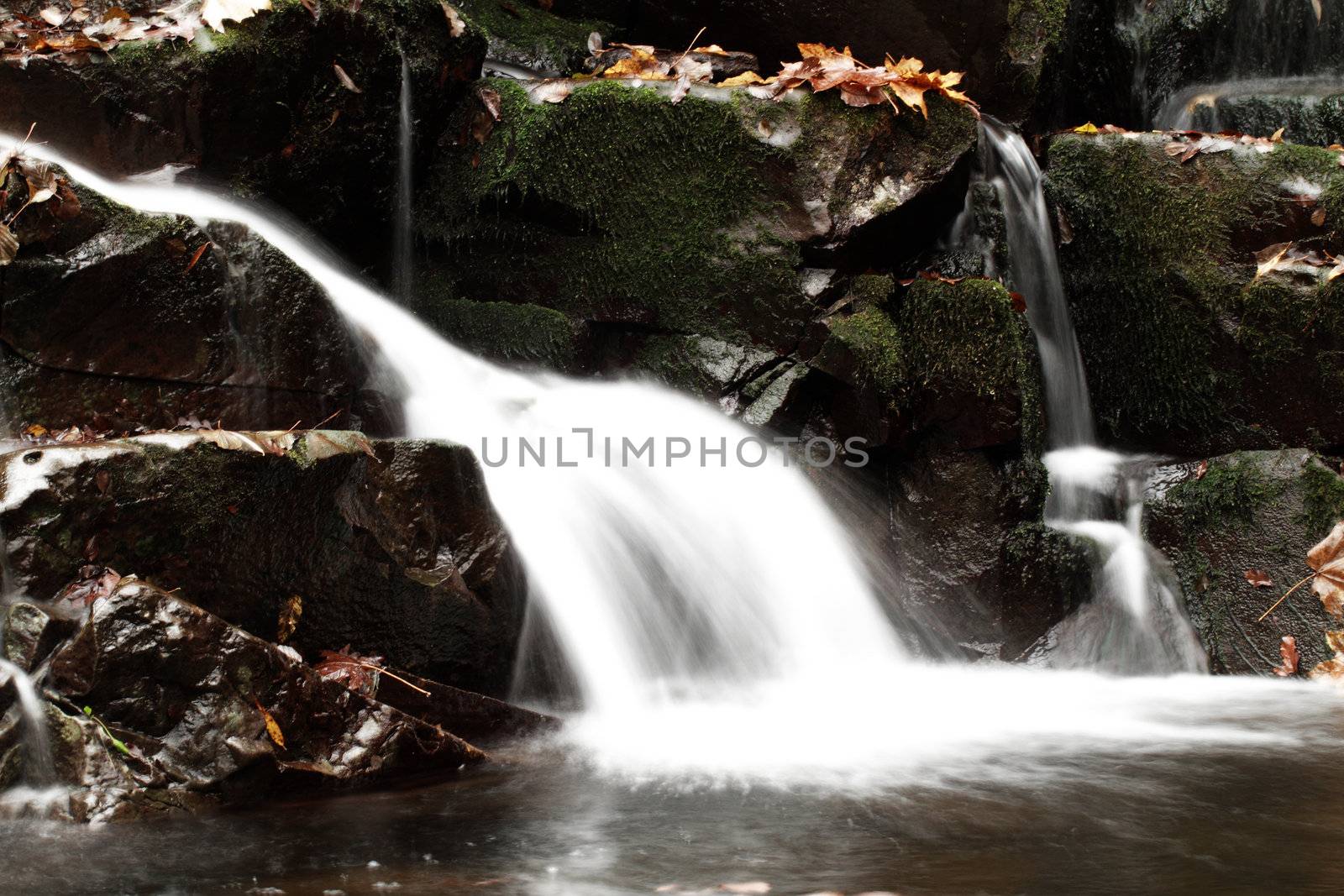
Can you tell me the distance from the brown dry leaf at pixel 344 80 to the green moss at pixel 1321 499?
5.24 meters

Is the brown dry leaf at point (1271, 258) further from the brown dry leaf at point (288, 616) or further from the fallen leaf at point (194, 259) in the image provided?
the fallen leaf at point (194, 259)

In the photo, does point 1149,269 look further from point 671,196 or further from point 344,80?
point 344,80

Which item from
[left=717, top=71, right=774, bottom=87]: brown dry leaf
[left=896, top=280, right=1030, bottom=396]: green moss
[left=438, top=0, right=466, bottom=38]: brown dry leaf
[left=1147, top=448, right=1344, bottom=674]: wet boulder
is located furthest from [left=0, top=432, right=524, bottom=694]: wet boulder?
[left=1147, top=448, right=1344, bottom=674]: wet boulder

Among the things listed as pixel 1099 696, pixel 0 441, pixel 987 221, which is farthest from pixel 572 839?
pixel 987 221

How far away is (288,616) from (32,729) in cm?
82

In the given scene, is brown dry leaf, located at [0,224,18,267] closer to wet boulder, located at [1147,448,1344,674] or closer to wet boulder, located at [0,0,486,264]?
wet boulder, located at [0,0,486,264]

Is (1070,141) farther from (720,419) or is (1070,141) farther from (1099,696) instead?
(1099,696)

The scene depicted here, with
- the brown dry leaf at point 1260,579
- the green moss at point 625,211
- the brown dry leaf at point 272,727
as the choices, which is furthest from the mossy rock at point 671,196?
the brown dry leaf at point 272,727

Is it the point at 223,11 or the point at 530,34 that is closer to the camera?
the point at 223,11

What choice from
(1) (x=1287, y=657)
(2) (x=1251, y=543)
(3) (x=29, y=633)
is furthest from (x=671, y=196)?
(1) (x=1287, y=657)

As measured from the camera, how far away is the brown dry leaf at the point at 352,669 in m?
3.43

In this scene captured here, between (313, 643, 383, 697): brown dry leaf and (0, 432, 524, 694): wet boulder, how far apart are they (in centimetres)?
5

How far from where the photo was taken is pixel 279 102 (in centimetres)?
527

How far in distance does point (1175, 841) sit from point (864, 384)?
298cm
